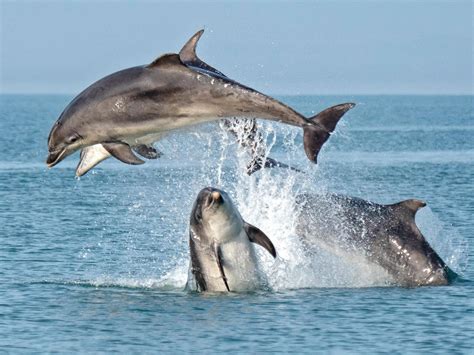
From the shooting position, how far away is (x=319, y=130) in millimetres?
18000

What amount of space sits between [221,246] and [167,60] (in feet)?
11.0

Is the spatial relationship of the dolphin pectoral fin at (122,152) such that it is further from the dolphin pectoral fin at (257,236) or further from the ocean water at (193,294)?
the dolphin pectoral fin at (257,236)

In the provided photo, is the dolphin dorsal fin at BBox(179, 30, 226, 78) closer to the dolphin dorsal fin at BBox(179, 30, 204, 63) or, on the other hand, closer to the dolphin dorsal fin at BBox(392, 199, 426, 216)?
the dolphin dorsal fin at BBox(179, 30, 204, 63)

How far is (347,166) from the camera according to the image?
47531 mm

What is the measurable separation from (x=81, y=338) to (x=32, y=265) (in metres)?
6.42

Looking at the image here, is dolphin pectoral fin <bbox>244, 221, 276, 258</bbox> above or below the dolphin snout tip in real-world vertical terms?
below

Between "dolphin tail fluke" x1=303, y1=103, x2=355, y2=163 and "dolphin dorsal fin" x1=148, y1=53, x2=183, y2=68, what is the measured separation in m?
2.03

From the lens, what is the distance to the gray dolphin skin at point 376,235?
2166 centimetres

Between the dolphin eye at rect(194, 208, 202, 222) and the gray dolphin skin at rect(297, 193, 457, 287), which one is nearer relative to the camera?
the dolphin eye at rect(194, 208, 202, 222)

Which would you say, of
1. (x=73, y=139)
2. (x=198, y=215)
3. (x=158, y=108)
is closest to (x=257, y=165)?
(x=198, y=215)

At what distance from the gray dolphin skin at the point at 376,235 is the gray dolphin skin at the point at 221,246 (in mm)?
2132

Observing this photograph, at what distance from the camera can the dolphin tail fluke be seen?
1788 cm

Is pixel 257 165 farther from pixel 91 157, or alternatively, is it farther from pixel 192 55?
pixel 91 157

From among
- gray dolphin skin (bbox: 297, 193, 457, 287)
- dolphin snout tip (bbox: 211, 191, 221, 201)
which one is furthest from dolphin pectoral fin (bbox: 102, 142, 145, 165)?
gray dolphin skin (bbox: 297, 193, 457, 287)
